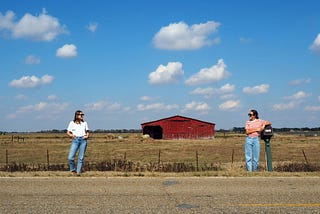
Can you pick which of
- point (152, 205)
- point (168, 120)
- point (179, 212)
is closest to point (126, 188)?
point (152, 205)

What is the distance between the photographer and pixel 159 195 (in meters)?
7.34

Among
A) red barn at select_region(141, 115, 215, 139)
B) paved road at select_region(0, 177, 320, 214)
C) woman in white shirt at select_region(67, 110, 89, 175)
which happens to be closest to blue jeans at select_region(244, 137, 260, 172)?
paved road at select_region(0, 177, 320, 214)

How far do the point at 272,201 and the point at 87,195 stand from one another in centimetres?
345

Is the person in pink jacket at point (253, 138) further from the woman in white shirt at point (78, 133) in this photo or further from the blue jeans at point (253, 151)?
the woman in white shirt at point (78, 133)

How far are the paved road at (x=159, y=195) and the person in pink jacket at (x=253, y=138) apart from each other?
1958mm

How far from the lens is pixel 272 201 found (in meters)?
6.74

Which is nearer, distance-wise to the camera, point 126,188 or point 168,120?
point 126,188

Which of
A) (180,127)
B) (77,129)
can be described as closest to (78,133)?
(77,129)

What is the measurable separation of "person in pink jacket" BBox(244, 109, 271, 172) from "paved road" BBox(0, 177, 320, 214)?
1958 millimetres

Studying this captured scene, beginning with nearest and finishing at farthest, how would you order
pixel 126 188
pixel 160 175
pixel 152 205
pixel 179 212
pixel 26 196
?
pixel 179 212, pixel 152 205, pixel 26 196, pixel 126 188, pixel 160 175

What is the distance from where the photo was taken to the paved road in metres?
6.18

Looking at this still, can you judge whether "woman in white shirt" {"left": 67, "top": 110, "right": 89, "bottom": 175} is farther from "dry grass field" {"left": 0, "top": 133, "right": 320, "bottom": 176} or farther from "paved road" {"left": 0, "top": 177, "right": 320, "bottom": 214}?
"paved road" {"left": 0, "top": 177, "right": 320, "bottom": 214}

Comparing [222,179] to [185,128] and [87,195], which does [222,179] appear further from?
[185,128]

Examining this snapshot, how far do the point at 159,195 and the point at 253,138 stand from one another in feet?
17.3
